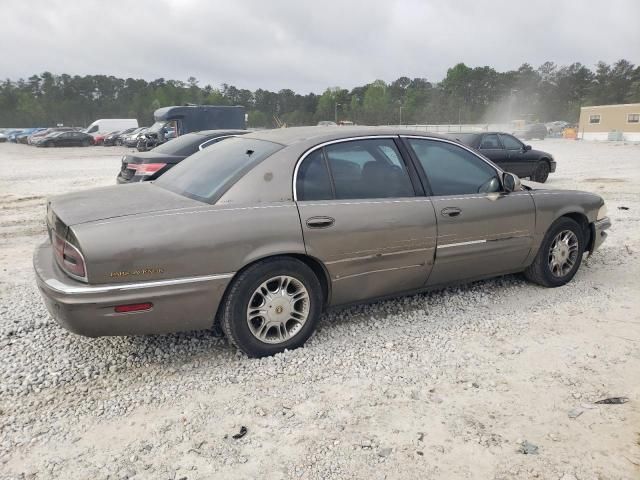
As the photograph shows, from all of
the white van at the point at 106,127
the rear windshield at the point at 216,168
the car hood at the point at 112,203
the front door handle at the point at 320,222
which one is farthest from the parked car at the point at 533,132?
the car hood at the point at 112,203

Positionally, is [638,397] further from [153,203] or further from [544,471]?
[153,203]

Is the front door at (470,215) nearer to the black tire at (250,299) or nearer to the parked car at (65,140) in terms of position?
the black tire at (250,299)

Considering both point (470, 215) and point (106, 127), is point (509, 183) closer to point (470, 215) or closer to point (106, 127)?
point (470, 215)

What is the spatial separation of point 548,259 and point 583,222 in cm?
61

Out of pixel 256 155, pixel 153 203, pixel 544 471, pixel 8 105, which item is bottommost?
pixel 544 471

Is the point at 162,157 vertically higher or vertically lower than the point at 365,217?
higher

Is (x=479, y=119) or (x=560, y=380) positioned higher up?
(x=479, y=119)

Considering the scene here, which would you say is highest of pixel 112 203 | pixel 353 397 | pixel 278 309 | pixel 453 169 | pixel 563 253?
pixel 453 169

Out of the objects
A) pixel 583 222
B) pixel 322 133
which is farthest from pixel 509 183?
pixel 322 133

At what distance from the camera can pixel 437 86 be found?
11112 cm

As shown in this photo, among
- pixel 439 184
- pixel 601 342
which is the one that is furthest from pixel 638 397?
pixel 439 184

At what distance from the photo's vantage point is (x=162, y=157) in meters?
8.14

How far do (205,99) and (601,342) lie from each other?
333ft

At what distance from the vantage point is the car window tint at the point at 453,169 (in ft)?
13.5
